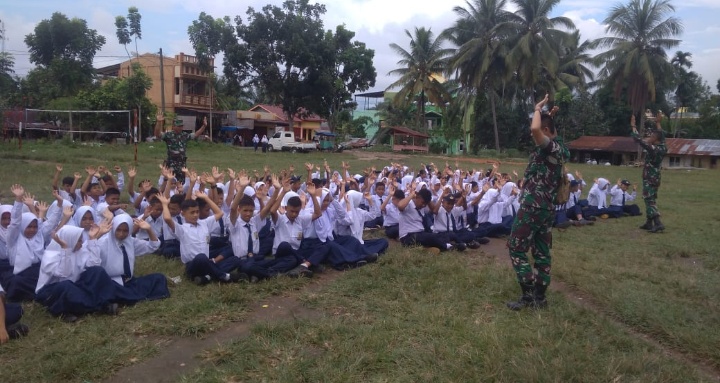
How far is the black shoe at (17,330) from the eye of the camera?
14.5ft

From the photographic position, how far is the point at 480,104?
3912 centimetres

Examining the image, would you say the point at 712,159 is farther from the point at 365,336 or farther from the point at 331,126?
the point at 365,336

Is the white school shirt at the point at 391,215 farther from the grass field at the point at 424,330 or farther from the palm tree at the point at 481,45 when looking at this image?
the palm tree at the point at 481,45

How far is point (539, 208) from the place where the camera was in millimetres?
4906

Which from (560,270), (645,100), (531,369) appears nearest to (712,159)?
(645,100)

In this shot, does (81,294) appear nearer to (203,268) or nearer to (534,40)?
(203,268)

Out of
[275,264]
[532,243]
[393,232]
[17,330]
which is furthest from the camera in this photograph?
[393,232]

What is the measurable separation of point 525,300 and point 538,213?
86 centimetres

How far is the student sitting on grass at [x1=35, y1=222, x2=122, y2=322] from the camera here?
483cm

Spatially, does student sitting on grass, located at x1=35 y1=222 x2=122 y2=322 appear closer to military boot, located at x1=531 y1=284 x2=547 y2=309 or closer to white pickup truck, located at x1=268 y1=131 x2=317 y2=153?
military boot, located at x1=531 y1=284 x2=547 y2=309

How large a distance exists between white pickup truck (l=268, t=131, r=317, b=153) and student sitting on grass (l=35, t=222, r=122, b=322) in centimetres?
2894

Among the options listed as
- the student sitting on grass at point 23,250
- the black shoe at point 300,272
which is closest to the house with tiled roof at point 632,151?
the black shoe at point 300,272

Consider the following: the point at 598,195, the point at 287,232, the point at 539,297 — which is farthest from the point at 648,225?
the point at 287,232

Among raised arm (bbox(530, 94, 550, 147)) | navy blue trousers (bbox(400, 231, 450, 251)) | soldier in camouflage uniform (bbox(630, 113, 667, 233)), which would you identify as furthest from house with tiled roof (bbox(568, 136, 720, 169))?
raised arm (bbox(530, 94, 550, 147))
